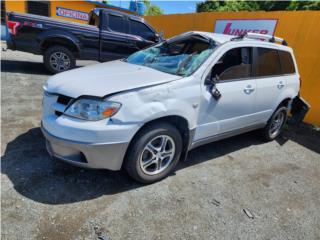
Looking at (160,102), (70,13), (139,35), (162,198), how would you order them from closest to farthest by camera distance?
(160,102)
(162,198)
(139,35)
(70,13)

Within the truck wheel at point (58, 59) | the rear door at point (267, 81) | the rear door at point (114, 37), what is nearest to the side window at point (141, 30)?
the rear door at point (114, 37)

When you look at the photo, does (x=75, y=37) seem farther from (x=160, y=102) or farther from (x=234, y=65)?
(x=160, y=102)

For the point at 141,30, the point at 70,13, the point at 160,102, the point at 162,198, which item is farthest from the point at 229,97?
the point at 70,13

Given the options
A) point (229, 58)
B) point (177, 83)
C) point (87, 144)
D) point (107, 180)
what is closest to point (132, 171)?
point (107, 180)

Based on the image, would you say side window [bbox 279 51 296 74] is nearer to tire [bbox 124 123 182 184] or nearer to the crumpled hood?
the crumpled hood

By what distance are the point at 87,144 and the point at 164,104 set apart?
877mm

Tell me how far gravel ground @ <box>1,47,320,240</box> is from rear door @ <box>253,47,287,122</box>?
0.76 metres

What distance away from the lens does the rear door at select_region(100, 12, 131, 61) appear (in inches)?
296

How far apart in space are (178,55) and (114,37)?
4.73m

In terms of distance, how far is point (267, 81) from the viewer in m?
4.00

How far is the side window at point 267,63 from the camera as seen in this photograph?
3871 mm

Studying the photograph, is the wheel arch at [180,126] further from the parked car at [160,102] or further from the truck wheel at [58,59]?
the truck wheel at [58,59]

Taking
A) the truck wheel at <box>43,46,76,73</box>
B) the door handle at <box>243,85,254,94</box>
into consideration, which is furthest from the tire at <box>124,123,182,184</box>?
the truck wheel at <box>43,46,76,73</box>

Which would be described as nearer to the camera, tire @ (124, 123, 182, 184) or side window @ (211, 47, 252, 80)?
tire @ (124, 123, 182, 184)
